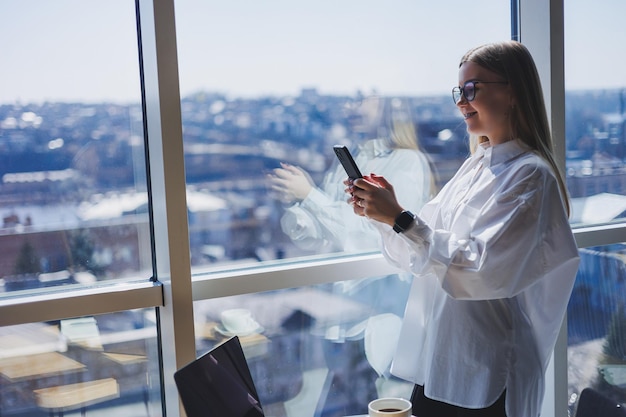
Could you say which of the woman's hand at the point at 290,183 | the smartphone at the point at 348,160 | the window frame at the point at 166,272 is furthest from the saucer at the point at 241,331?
the smartphone at the point at 348,160

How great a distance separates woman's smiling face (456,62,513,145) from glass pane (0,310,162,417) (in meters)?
1.26

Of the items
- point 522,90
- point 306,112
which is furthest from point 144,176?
point 522,90

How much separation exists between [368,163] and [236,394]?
125 cm

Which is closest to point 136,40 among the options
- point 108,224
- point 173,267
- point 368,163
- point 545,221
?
point 108,224

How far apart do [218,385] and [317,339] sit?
1.02 metres

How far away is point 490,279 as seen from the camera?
2.03m

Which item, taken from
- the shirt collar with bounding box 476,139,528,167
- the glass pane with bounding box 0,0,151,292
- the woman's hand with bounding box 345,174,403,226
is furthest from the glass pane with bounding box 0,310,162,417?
the shirt collar with bounding box 476,139,528,167

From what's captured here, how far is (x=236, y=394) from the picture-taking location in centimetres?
184

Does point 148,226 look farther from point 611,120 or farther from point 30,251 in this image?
point 611,120

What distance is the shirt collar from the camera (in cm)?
224

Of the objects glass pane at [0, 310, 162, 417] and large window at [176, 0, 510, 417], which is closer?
glass pane at [0, 310, 162, 417]

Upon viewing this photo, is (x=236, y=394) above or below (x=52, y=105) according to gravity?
below

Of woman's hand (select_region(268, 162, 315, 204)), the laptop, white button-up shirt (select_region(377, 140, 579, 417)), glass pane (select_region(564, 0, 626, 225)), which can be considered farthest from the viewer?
glass pane (select_region(564, 0, 626, 225))

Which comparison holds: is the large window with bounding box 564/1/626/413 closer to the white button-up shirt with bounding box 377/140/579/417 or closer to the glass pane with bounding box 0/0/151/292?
the white button-up shirt with bounding box 377/140/579/417
